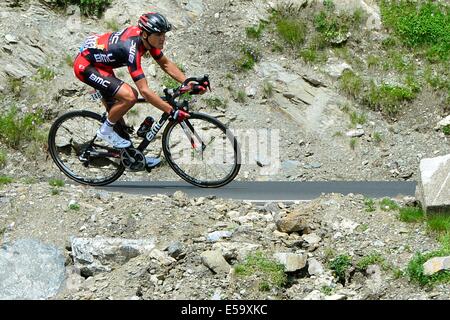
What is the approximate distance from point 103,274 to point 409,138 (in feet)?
27.2

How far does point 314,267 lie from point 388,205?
1556 millimetres

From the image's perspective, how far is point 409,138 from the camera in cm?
1552

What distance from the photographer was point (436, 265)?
8.02 metres

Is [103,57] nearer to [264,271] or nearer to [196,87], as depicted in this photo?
[196,87]

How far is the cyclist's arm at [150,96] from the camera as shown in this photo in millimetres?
10672

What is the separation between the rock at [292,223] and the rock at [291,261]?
74cm

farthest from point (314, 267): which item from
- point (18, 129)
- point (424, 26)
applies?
point (424, 26)

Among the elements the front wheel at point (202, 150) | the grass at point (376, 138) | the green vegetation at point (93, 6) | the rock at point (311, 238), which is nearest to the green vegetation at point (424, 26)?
the grass at point (376, 138)

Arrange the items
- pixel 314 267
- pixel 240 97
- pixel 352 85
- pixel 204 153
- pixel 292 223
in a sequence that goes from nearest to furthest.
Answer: pixel 314 267, pixel 292 223, pixel 204 153, pixel 240 97, pixel 352 85

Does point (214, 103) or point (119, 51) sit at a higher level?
point (119, 51)

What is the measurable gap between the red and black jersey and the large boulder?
3.75 meters

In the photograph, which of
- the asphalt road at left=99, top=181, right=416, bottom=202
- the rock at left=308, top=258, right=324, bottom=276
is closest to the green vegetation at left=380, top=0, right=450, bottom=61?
the asphalt road at left=99, top=181, right=416, bottom=202

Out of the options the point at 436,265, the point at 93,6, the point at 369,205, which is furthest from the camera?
the point at 93,6

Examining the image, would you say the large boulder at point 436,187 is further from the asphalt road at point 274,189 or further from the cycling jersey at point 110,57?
the cycling jersey at point 110,57
